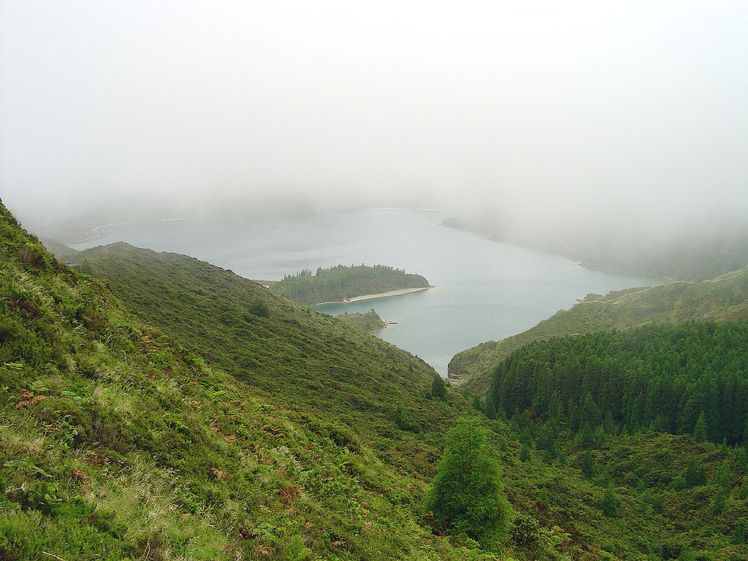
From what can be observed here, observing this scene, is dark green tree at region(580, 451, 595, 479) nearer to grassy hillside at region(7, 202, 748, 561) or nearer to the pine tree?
grassy hillside at region(7, 202, 748, 561)

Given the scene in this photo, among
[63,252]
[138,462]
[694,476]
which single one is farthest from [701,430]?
[63,252]

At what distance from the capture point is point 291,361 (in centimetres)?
4347

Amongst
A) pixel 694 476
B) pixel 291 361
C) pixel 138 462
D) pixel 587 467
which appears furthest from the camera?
pixel 587 467

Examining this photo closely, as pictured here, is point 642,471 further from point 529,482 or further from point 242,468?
point 242,468

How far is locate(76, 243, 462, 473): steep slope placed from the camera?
33969 mm

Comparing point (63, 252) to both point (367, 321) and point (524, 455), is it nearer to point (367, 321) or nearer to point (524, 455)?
point (367, 321)

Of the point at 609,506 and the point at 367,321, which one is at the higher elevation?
the point at 367,321

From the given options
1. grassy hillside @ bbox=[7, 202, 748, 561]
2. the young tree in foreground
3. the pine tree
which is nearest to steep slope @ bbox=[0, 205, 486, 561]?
grassy hillside @ bbox=[7, 202, 748, 561]

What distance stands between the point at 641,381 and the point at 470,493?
2268 inches

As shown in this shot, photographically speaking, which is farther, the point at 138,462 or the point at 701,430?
the point at 701,430

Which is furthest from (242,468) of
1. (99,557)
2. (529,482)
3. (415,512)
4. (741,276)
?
(741,276)

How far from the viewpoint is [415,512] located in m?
19.8

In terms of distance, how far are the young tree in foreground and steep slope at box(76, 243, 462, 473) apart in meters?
9.05

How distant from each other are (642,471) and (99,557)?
5143 cm
